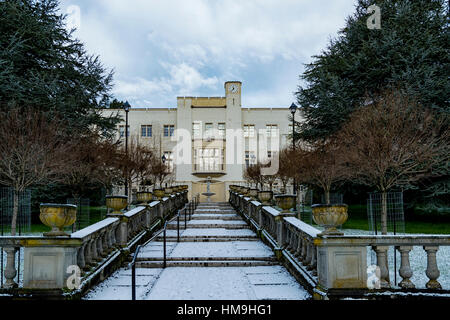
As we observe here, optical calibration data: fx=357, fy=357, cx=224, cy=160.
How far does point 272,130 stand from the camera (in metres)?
43.5

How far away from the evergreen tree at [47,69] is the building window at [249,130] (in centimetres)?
2309

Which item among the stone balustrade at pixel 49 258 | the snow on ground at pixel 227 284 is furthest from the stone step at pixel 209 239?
the stone balustrade at pixel 49 258

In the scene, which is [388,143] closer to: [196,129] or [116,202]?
[116,202]

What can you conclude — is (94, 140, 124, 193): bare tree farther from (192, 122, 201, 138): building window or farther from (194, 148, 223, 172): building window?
(192, 122, 201, 138): building window

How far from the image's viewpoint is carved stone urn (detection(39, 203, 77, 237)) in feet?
17.8

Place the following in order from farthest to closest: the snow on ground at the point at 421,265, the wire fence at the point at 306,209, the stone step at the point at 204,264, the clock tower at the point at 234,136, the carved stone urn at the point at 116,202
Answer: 1. the clock tower at the point at 234,136
2. the wire fence at the point at 306,209
3. the carved stone urn at the point at 116,202
4. the stone step at the point at 204,264
5. the snow on ground at the point at 421,265

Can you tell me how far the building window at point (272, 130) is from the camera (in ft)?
142

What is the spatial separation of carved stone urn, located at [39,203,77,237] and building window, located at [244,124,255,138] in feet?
125

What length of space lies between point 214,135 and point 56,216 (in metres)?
37.5

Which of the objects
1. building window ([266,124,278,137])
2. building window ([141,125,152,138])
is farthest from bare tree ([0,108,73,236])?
building window ([266,124,278,137])

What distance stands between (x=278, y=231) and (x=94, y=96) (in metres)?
15.9

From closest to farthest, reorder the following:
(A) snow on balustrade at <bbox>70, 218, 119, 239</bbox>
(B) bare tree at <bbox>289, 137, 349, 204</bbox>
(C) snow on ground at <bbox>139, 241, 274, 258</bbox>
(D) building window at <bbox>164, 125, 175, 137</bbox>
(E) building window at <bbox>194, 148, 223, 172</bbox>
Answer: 1. (A) snow on balustrade at <bbox>70, 218, 119, 239</bbox>
2. (C) snow on ground at <bbox>139, 241, 274, 258</bbox>
3. (B) bare tree at <bbox>289, 137, 349, 204</bbox>
4. (E) building window at <bbox>194, 148, 223, 172</bbox>
5. (D) building window at <bbox>164, 125, 175, 137</bbox>

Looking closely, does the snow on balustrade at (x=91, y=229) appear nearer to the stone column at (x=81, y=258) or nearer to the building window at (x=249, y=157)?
the stone column at (x=81, y=258)

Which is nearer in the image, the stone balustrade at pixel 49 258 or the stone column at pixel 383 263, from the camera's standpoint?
the stone column at pixel 383 263
